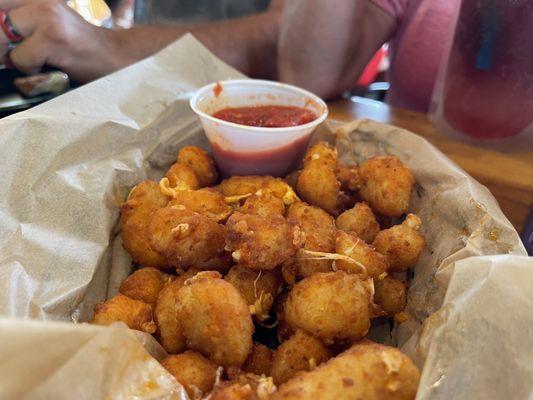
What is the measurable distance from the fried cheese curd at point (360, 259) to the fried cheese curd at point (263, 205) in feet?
0.57

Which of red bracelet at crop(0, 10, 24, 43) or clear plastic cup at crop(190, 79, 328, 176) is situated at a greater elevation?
red bracelet at crop(0, 10, 24, 43)

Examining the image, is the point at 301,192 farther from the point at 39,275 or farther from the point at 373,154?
the point at 39,275

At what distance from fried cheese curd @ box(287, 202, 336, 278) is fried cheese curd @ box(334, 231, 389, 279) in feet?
0.10

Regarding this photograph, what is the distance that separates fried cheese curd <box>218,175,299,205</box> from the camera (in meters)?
1.25

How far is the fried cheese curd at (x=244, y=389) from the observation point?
76 cm

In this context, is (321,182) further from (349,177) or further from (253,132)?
(253,132)

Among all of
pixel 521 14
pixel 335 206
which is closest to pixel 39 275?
pixel 335 206

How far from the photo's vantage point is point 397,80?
6.71ft

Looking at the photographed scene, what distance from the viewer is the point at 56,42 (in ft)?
5.77

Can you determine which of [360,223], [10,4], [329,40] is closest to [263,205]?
[360,223]

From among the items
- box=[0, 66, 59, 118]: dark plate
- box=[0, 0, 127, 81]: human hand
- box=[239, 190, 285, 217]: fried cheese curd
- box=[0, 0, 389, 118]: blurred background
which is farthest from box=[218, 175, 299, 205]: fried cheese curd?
box=[0, 0, 389, 118]: blurred background

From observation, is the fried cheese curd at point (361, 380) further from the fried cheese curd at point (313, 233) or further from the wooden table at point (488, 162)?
the wooden table at point (488, 162)

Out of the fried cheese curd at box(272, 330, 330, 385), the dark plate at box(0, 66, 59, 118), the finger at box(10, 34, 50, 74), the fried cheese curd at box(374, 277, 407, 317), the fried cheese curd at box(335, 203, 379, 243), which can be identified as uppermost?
the finger at box(10, 34, 50, 74)

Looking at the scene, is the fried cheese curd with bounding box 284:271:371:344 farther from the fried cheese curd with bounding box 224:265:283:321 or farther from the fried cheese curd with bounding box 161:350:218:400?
the fried cheese curd with bounding box 161:350:218:400
